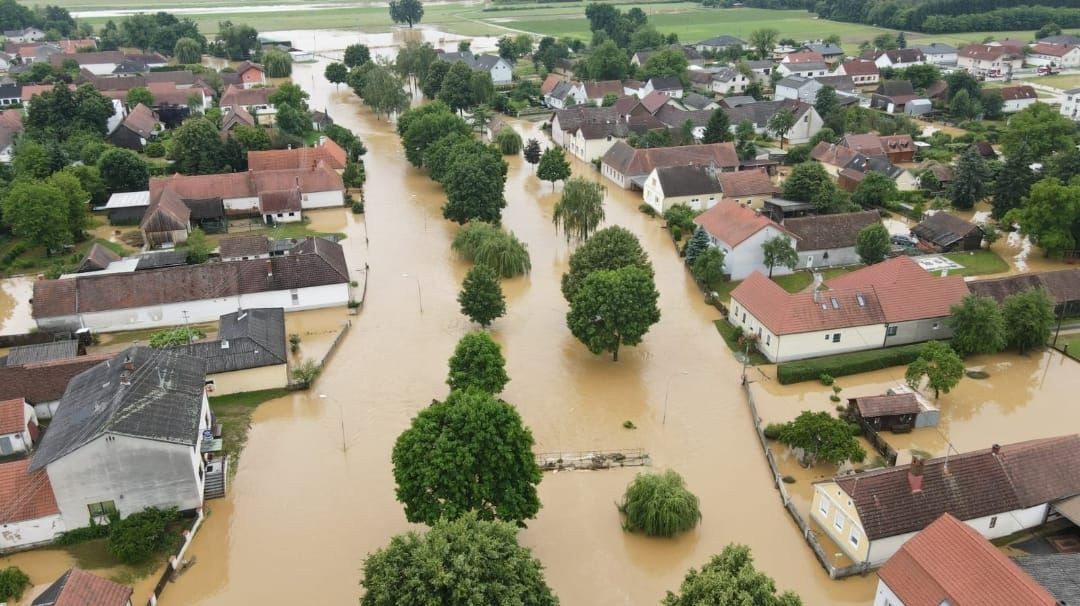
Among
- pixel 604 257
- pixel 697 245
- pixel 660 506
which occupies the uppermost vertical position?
pixel 604 257

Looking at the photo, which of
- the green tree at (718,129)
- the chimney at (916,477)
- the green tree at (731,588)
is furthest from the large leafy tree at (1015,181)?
the green tree at (731,588)

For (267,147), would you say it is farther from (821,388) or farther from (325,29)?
(325,29)

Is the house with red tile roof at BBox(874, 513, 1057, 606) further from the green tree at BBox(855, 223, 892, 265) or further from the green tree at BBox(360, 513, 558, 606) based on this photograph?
the green tree at BBox(855, 223, 892, 265)

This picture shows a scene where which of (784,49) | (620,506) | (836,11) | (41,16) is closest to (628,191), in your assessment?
(620,506)

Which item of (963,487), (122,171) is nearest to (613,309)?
(963,487)

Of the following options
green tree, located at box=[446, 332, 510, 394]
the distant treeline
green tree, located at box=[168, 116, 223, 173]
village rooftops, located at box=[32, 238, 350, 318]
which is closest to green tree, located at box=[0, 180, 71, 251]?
village rooftops, located at box=[32, 238, 350, 318]

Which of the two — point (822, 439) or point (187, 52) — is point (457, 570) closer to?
point (822, 439)
